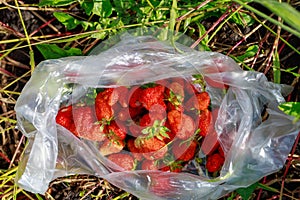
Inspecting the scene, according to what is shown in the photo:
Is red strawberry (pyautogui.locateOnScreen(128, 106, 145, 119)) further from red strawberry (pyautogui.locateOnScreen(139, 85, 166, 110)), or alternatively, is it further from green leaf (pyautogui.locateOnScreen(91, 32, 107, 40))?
green leaf (pyautogui.locateOnScreen(91, 32, 107, 40))

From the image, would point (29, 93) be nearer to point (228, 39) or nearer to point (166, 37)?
point (166, 37)

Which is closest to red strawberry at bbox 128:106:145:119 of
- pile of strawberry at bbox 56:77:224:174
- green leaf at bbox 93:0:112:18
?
pile of strawberry at bbox 56:77:224:174

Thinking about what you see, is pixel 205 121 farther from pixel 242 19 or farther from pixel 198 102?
pixel 242 19

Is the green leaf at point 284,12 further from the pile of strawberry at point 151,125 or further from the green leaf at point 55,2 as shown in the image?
the green leaf at point 55,2

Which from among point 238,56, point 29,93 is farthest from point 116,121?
point 238,56

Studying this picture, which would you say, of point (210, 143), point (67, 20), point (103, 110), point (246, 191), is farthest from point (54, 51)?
point (246, 191)

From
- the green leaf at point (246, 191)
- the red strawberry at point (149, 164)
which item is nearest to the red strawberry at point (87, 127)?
the red strawberry at point (149, 164)
